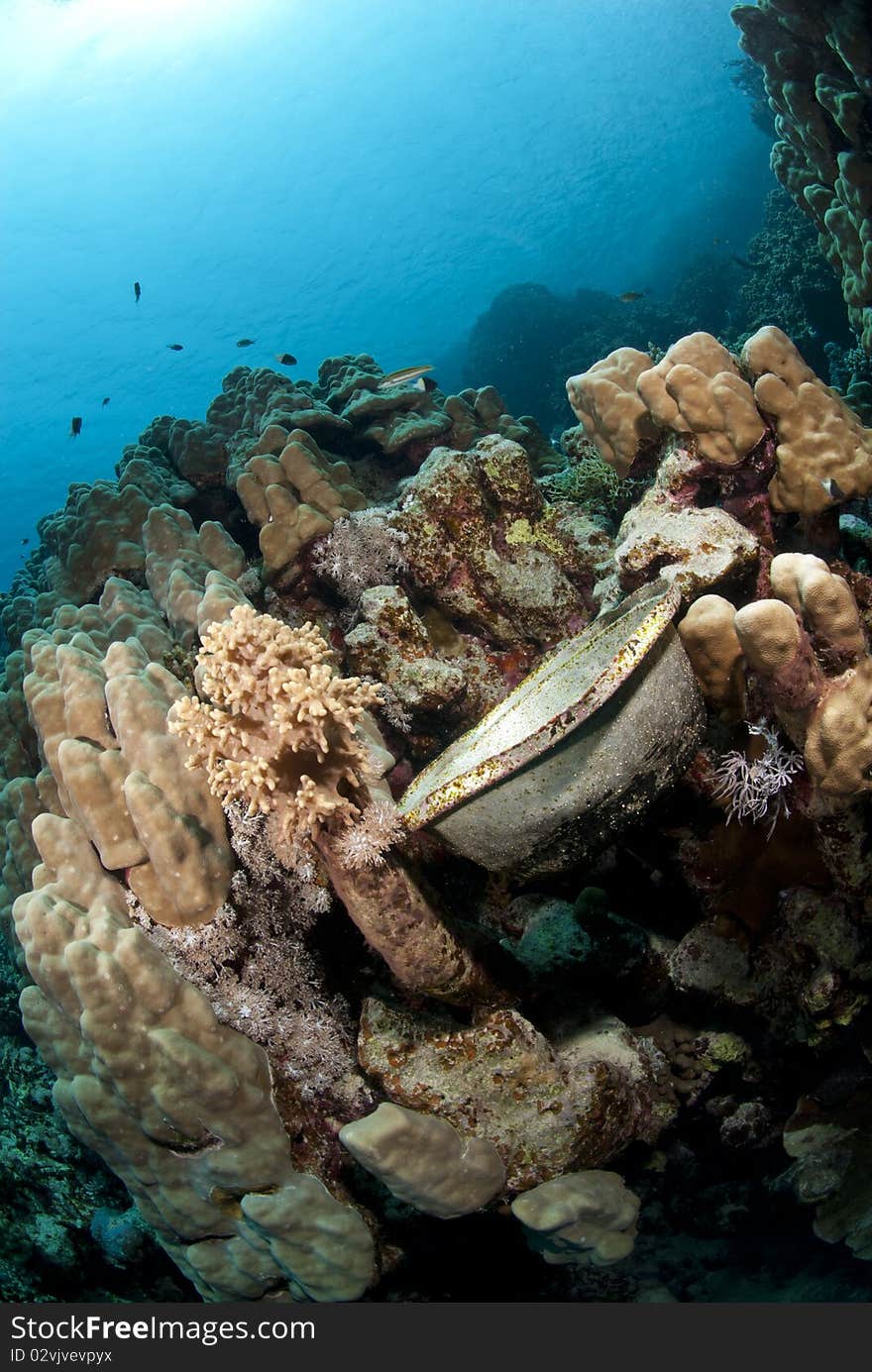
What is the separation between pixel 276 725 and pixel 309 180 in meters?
102

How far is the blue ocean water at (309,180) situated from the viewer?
62.4 metres

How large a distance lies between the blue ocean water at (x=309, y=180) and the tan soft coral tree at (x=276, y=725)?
6529 cm

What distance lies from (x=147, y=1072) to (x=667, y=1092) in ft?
7.50

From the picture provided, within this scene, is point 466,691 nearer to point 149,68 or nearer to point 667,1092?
point 667,1092

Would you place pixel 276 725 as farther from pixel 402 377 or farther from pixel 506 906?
pixel 402 377

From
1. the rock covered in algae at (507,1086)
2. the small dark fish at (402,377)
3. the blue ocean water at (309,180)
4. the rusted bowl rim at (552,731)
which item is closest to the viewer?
the rusted bowl rim at (552,731)

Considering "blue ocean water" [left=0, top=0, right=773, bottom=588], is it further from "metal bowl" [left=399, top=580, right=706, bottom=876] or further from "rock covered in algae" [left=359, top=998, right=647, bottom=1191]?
"rock covered in algae" [left=359, top=998, right=647, bottom=1191]

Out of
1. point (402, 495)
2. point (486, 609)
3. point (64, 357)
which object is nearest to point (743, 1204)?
point (486, 609)

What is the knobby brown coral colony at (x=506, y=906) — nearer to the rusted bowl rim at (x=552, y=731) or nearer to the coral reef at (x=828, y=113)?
the rusted bowl rim at (x=552, y=731)

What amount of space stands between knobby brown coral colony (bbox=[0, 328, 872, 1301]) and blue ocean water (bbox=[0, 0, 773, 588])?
63.7m

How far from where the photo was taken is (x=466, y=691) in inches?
173

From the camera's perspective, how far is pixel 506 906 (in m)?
3.70

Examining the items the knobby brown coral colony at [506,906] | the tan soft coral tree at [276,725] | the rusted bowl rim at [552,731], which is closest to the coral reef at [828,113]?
the knobby brown coral colony at [506,906]

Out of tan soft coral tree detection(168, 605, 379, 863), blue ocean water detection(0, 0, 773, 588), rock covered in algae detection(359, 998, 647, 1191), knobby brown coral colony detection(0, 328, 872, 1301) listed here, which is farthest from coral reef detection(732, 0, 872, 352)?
blue ocean water detection(0, 0, 773, 588)
